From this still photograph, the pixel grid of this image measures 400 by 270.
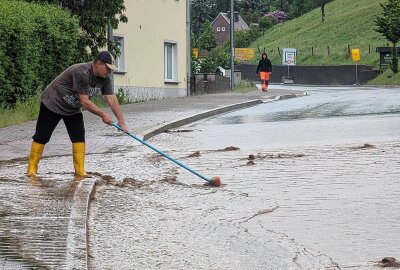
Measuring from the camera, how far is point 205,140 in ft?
59.6

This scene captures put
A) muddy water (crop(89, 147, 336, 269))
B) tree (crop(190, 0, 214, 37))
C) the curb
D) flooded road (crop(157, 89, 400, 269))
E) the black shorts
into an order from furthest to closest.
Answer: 1. tree (crop(190, 0, 214, 37))
2. the curb
3. the black shorts
4. flooded road (crop(157, 89, 400, 269))
5. muddy water (crop(89, 147, 336, 269))

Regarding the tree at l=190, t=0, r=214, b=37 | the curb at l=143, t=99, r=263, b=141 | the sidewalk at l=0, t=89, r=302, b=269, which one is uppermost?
the tree at l=190, t=0, r=214, b=37

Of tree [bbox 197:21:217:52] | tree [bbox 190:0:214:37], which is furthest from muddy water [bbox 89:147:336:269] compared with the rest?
tree [bbox 190:0:214:37]

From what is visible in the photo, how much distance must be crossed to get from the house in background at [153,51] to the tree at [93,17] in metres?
4.48

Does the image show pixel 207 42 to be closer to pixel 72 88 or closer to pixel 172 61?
pixel 172 61

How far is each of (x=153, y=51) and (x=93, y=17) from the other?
28.9 ft

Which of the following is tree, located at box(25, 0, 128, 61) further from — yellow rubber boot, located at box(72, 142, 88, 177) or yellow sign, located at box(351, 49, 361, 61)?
yellow sign, located at box(351, 49, 361, 61)

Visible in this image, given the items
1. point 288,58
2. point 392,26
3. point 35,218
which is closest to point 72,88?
point 35,218

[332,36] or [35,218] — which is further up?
[332,36]

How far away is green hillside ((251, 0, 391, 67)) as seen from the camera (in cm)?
8575

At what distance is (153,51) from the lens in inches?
1502

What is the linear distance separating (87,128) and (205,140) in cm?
292

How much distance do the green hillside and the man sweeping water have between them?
218 ft

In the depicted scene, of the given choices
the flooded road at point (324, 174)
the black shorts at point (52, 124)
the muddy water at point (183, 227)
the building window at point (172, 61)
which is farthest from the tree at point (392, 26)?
the black shorts at point (52, 124)
